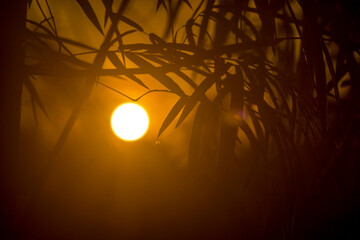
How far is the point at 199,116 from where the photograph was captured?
0.53 m

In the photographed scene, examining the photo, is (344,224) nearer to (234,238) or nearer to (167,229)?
(234,238)

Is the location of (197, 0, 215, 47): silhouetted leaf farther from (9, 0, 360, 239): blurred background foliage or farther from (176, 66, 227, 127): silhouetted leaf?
(176, 66, 227, 127): silhouetted leaf

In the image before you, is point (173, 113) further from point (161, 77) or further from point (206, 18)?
point (206, 18)

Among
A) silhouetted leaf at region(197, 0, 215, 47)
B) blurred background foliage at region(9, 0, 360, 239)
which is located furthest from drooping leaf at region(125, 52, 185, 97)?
silhouetted leaf at region(197, 0, 215, 47)

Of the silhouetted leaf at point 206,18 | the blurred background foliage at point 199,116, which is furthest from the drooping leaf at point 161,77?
the silhouetted leaf at point 206,18

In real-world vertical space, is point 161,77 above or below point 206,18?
below

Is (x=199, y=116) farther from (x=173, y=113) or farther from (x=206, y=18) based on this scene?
(x=206, y=18)

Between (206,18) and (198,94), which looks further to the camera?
(206,18)

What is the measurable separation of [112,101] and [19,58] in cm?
73

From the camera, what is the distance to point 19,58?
0.46 meters

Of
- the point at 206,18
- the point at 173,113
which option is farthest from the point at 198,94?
the point at 206,18

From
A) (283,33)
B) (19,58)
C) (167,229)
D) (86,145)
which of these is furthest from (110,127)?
(19,58)

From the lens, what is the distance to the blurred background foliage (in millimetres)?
515

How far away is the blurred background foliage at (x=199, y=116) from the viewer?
0.52 metres
